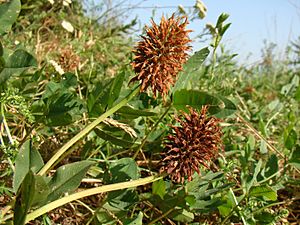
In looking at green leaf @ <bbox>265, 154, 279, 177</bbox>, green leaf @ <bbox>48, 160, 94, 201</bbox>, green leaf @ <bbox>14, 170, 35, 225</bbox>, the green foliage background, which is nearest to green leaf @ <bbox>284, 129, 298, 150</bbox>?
the green foliage background

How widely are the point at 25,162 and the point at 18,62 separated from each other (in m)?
0.22

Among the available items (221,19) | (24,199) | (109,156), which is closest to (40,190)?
(24,199)

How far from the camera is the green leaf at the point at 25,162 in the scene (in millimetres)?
889

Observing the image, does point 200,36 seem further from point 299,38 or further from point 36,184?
point 299,38

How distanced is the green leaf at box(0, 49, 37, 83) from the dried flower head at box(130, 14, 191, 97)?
206 mm

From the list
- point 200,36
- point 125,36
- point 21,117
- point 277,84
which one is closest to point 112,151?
point 21,117

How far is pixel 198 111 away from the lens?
3.33ft

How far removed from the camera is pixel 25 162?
2.97 feet

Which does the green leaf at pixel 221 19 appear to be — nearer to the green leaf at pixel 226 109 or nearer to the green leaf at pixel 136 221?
the green leaf at pixel 226 109

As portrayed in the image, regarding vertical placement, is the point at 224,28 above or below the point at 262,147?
above

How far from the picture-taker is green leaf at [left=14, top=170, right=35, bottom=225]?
2.44 feet

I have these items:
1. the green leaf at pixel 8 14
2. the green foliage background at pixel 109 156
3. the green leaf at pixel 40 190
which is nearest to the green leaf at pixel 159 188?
the green foliage background at pixel 109 156

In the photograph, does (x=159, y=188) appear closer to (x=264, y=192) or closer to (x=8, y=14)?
(x=264, y=192)

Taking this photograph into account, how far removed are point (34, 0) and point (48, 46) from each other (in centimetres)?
25
